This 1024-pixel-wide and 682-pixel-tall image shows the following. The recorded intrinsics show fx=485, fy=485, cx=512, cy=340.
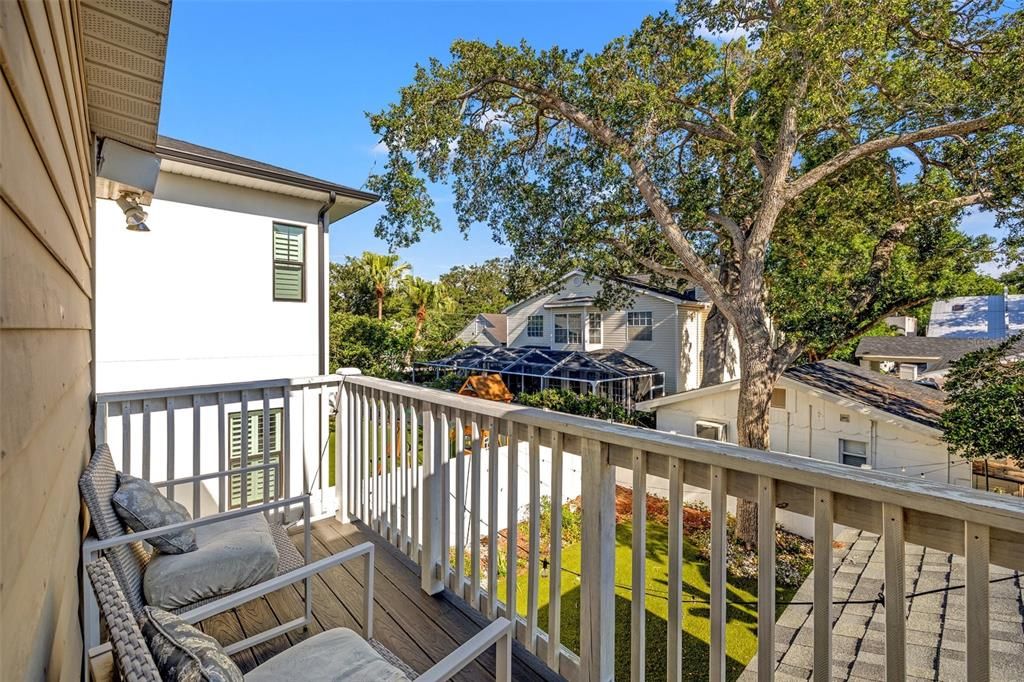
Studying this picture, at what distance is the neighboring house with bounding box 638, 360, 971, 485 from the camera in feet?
31.7

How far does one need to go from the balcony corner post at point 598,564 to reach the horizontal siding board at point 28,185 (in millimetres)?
1478

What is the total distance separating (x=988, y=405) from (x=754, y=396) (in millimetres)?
3040

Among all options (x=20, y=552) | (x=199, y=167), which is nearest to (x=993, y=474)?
(x=20, y=552)

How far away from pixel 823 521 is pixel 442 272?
40.3 m

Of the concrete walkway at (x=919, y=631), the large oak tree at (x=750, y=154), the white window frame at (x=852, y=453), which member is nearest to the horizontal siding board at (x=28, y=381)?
the concrete walkway at (x=919, y=631)

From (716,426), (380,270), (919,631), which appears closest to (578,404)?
(716,426)

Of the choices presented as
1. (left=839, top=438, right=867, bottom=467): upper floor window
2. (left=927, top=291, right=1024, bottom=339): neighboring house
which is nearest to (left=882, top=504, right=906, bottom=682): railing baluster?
(left=839, top=438, right=867, bottom=467): upper floor window

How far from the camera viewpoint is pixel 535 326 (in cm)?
1969

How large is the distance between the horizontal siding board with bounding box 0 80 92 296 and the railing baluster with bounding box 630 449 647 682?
147 cm

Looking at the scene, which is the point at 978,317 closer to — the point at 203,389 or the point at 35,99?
the point at 203,389

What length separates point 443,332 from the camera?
1966 centimetres

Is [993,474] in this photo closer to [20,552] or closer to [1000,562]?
[1000,562]

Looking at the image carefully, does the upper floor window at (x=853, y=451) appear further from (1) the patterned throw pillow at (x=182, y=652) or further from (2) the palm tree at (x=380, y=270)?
(2) the palm tree at (x=380, y=270)

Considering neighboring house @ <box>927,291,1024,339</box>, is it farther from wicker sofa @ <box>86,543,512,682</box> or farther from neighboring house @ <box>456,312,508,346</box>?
wicker sofa @ <box>86,543,512,682</box>
